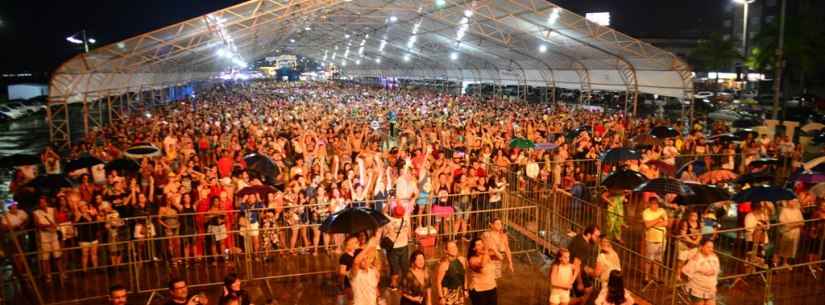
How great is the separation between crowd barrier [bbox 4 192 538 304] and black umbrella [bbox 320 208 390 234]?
5.64 ft

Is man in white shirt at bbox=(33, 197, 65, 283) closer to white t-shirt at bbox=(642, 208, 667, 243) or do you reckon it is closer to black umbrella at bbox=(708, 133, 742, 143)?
white t-shirt at bbox=(642, 208, 667, 243)

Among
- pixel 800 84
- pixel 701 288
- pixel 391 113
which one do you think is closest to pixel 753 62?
pixel 800 84

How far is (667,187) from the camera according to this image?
7793mm

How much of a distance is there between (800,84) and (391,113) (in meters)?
33.5

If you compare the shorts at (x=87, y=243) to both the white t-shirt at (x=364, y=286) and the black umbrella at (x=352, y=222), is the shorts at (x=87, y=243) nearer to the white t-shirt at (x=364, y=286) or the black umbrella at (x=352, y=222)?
the black umbrella at (x=352, y=222)

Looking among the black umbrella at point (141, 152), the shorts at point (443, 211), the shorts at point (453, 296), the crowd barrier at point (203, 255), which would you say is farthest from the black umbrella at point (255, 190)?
the black umbrella at point (141, 152)

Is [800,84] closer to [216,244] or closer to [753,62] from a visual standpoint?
[753,62]

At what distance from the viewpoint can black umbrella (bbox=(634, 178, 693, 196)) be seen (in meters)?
7.71

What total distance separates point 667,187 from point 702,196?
512 mm

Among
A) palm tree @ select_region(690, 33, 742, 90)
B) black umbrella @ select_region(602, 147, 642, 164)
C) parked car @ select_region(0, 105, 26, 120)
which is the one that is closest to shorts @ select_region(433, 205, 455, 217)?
black umbrella @ select_region(602, 147, 642, 164)

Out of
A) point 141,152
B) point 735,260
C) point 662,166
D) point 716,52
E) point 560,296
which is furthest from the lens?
point 716,52

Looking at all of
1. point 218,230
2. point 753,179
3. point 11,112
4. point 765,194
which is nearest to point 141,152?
point 218,230

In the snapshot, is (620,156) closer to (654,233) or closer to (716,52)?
(654,233)

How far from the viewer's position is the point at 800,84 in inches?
1607
